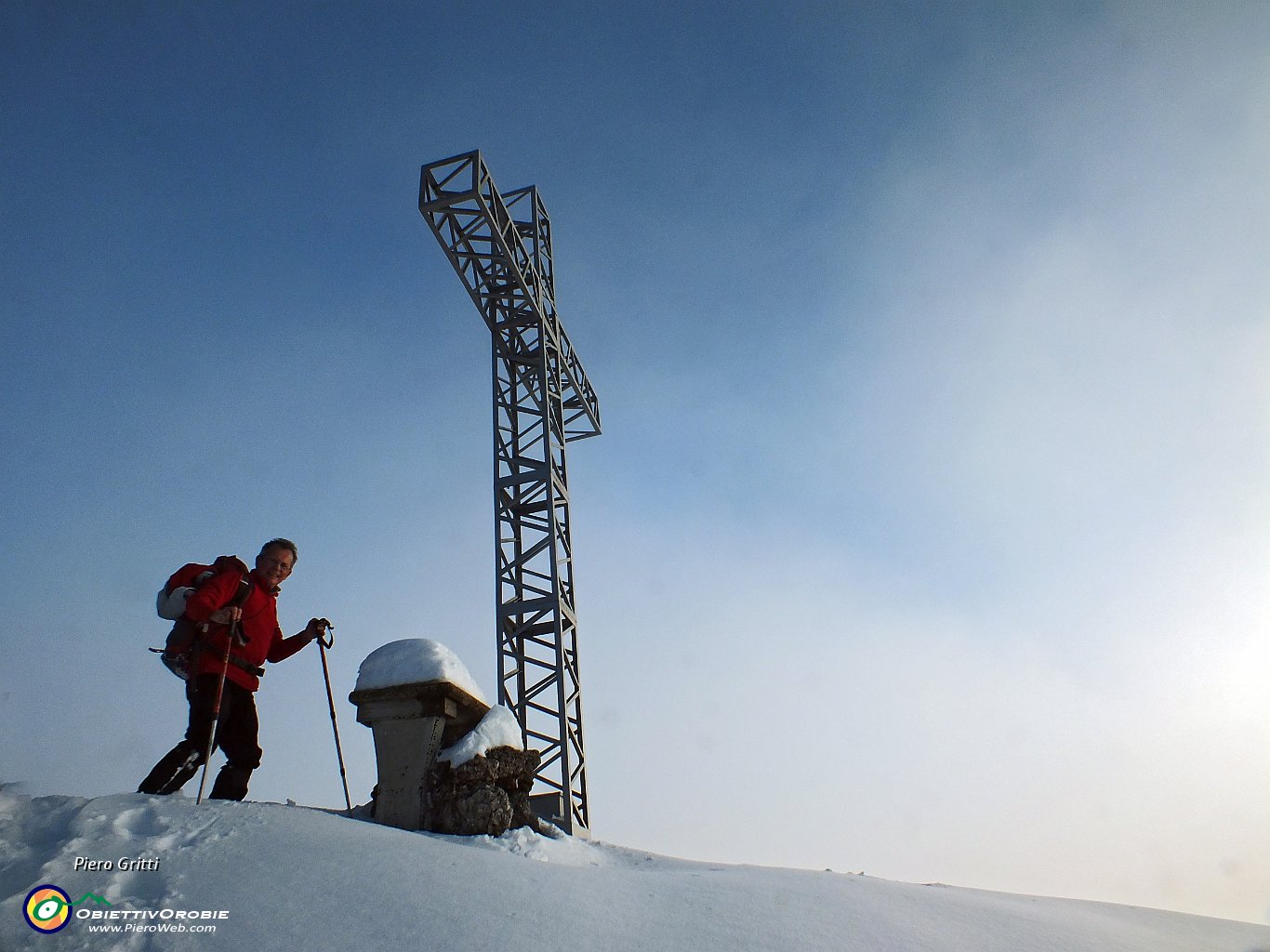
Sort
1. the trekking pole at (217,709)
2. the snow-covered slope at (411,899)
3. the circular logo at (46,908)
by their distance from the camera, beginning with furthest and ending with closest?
the trekking pole at (217,709)
the snow-covered slope at (411,899)
the circular logo at (46,908)

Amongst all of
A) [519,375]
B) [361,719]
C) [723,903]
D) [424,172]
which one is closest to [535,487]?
[519,375]

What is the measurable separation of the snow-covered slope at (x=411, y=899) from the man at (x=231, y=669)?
0.52m

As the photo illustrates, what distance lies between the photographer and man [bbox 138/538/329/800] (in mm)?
4328

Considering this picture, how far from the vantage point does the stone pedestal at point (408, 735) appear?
4.60 meters

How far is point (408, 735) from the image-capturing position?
4.69 meters

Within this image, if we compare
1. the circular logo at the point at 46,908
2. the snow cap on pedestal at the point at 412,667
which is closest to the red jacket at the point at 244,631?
the snow cap on pedestal at the point at 412,667

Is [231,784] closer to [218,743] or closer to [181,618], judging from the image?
[218,743]

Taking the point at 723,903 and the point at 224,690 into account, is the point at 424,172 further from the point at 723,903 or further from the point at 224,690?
the point at 723,903

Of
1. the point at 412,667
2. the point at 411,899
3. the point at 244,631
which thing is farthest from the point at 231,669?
the point at 411,899

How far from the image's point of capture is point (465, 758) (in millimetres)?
4598

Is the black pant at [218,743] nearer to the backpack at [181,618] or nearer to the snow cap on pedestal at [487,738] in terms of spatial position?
the backpack at [181,618]

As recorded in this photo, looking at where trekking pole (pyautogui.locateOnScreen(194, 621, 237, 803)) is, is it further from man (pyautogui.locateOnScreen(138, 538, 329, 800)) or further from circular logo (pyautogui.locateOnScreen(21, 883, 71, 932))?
circular logo (pyautogui.locateOnScreen(21, 883, 71, 932))

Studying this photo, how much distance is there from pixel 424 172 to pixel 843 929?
8.71 m

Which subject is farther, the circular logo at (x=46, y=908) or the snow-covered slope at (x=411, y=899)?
the snow-covered slope at (x=411, y=899)
